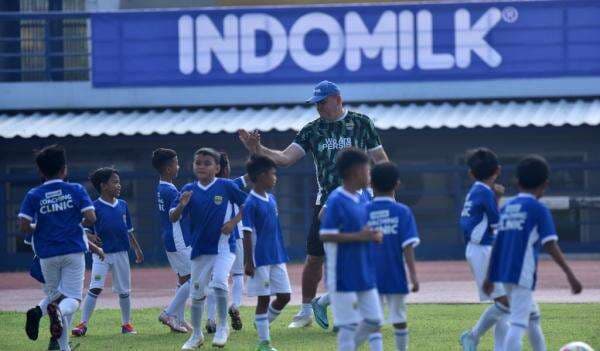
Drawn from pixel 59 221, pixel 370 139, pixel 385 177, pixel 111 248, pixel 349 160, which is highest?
pixel 370 139

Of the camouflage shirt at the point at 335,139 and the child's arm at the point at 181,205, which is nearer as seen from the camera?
the child's arm at the point at 181,205

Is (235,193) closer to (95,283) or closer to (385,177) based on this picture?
(95,283)

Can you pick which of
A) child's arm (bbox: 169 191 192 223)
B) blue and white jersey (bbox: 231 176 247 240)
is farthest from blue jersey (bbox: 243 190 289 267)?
blue and white jersey (bbox: 231 176 247 240)

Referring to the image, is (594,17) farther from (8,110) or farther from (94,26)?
(8,110)

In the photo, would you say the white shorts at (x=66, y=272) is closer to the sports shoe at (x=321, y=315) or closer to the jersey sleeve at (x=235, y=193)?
the jersey sleeve at (x=235, y=193)

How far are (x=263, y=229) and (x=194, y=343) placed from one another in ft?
3.83

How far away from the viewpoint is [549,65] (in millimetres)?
23688

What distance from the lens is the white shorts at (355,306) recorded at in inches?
345

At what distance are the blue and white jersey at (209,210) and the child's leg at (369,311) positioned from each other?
281 cm

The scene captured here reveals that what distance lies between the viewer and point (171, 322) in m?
12.5

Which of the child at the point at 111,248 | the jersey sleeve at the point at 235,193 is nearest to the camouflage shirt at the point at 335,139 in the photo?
the jersey sleeve at the point at 235,193

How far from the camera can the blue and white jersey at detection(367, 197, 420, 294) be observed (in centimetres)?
893

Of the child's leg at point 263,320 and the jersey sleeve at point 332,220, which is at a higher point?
the jersey sleeve at point 332,220

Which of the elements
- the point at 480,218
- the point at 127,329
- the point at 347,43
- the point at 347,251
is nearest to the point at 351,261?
the point at 347,251
